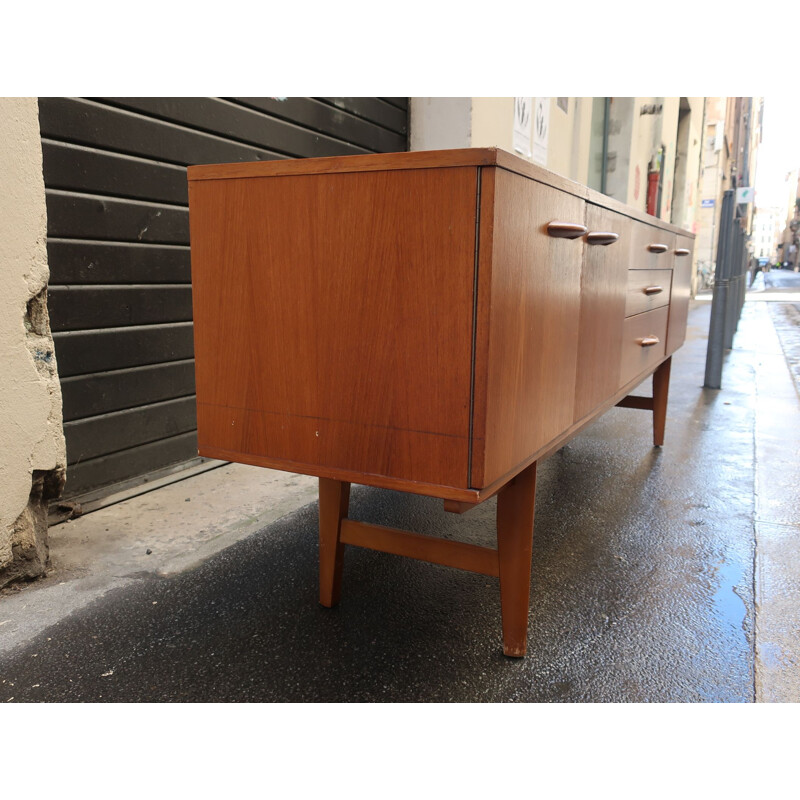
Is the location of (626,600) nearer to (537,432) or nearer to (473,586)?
(473,586)

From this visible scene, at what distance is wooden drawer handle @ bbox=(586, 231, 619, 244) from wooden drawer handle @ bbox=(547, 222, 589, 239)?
15 cm

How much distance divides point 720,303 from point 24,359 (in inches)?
195

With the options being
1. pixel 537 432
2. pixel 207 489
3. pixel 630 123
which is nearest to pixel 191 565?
pixel 207 489

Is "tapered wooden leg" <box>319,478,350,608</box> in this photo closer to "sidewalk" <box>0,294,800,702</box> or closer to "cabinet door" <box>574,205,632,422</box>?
"sidewalk" <box>0,294,800,702</box>

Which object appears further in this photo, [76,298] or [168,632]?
[76,298]

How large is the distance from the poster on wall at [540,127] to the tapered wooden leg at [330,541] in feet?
15.5

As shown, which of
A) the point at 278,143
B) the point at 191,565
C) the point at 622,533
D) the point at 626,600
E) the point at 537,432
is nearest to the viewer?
the point at 537,432

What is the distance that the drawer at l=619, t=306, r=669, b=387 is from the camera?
2189 millimetres

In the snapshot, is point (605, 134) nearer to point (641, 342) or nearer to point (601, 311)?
point (641, 342)

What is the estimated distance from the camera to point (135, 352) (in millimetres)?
2723

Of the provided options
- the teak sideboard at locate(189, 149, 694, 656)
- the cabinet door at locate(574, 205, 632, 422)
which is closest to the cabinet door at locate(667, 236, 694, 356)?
the cabinet door at locate(574, 205, 632, 422)

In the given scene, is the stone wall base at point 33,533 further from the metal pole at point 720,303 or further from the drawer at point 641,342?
the metal pole at point 720,303

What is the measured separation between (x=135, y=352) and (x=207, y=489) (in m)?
0.62

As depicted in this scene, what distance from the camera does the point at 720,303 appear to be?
5324 millimetres
